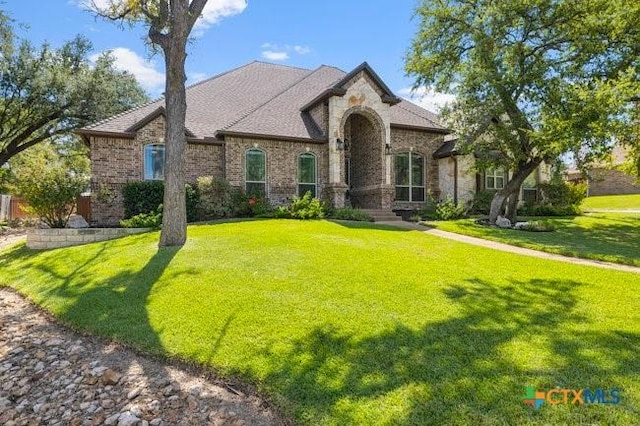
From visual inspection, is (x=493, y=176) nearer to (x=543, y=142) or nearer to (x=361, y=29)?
(x=543, y=142)

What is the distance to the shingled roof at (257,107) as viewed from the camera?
55.9 feet

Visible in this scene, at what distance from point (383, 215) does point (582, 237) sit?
302 inches

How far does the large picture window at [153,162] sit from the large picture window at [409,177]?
11112 mm

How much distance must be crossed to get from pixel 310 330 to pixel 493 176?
63.0ft

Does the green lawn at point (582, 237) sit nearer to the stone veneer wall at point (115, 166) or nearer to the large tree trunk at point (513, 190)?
the large tree trunk at point (513, 190)

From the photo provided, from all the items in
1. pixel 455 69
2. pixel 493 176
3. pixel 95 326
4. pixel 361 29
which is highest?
pixel 361 29

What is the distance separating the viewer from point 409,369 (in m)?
Answer: 4.04

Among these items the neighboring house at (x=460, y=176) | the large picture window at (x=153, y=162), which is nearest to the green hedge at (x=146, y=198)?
the large picture window at (x=153, y=162)

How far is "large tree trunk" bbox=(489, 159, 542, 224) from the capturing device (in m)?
15.9

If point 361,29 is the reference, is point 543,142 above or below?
below

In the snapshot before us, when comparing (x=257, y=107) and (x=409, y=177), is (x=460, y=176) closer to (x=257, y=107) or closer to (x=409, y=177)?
(x=409, y=177)

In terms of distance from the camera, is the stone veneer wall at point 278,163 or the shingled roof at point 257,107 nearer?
the shingled roof at point 257,107

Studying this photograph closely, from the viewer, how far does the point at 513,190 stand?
1598 centimetres

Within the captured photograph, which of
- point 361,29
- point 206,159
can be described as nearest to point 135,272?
point 206,159
